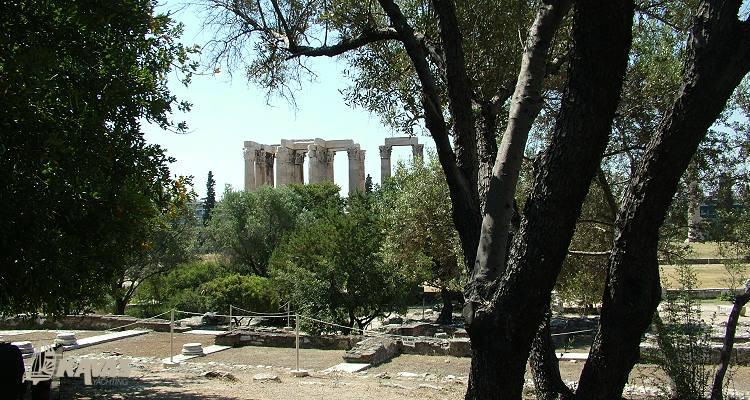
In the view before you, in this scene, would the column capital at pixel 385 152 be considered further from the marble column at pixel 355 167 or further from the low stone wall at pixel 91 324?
the low stone wall at pixel 91 324

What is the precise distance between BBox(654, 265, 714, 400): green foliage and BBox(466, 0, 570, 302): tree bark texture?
3.77 m

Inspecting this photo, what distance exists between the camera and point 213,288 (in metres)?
22.5

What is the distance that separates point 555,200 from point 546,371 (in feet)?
6.24

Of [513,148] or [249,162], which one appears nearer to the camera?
[513,148]

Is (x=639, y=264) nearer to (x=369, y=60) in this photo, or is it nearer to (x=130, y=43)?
(x=369, y=60)

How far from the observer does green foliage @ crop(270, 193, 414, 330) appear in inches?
700

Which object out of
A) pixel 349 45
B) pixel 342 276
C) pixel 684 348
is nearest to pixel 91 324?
pixel 342 276

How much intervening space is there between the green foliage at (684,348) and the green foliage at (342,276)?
442 inches

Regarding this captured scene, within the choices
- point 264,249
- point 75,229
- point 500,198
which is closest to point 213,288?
point 264,249

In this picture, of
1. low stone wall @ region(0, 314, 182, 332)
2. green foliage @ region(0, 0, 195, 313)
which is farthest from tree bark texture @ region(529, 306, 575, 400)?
low stone wall @ region(0, 314, 182, 332)

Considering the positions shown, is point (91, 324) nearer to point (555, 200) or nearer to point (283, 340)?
point (283, 340)

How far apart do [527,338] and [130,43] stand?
5.54 metres

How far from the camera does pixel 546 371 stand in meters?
4.73

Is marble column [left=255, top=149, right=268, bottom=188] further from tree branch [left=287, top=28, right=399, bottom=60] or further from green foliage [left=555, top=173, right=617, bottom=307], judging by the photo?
tree branch [left=287, top=28, right=399, bottom=60]
